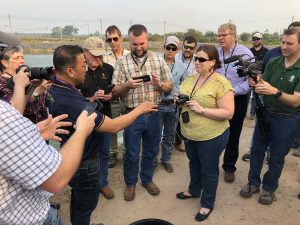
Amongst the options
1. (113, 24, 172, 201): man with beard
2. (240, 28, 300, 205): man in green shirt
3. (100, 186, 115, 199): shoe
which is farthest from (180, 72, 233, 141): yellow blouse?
(100, 186, 115, 199): shoe

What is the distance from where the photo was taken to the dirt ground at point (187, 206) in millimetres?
3242

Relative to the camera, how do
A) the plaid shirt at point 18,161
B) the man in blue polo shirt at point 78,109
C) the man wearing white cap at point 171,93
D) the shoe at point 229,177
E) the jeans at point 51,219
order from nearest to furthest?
the plaid shirt at point 18,161 → the jeans at point 51,219 → the man in blue polo shirt at point 78,109 → the shoe at point 229,177 → the man wearing white cap at point 171,93

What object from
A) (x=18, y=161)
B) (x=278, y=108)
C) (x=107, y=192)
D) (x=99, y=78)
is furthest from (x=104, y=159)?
(x=18, y=161)

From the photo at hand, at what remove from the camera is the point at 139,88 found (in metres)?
3.42

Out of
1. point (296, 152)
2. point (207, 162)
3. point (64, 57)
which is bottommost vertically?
point (296, 152)

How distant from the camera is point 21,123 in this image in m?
1.21

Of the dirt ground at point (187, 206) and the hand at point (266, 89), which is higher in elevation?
the hand at point (266, 89)

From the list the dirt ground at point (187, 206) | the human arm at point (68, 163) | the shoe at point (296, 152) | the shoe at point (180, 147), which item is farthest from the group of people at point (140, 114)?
the shoe at point (296, 152)

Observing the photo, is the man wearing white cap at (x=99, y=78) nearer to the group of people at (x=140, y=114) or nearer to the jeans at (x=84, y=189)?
the group of people at (x=140, y=114)

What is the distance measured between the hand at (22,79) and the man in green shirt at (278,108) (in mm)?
2289

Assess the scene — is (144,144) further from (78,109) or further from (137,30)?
(78,109)

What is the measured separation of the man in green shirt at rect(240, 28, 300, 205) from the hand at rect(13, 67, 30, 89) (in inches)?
90.1

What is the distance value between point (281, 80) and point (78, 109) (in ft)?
7.58

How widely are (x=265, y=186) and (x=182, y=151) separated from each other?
174cm
